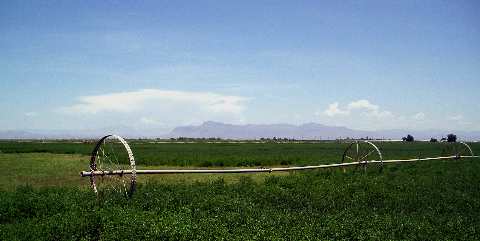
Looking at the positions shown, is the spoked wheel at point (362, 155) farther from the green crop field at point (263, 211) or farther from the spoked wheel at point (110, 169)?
the spoked wheel at point (110, 169)

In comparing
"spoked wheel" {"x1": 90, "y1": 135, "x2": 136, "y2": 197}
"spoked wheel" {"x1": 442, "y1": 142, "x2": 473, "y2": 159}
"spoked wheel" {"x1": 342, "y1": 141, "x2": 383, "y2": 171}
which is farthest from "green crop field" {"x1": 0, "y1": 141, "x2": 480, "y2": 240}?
"spoked wheel" {"x1": 442, "y1": 142, "x2": 473, "y2": 159}

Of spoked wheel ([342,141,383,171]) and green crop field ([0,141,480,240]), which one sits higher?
spoked wheel ([342,141,383,171])

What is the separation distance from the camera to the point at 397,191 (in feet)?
56.0

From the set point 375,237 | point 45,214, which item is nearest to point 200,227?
point 375,237

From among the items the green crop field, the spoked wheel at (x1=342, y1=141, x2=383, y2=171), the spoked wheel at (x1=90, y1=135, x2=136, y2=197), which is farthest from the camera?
the spoked wheel at (x1=342, y1=141, x2=383, y2=171)

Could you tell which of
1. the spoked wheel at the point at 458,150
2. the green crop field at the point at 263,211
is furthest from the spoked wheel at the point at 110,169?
the spoked wheel at the point at 458,150

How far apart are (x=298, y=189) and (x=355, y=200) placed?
2.26 m

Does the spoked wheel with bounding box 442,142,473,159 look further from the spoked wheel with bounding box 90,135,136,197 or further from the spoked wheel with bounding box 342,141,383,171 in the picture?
the spoked wheel with bounding box 90,135,136,197

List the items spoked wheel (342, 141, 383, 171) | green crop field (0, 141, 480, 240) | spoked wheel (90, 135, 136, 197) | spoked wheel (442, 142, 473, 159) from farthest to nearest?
1. spoked wheel (442, 142, 473, 159)
2. spoked wheel (342, 141, 383, 171)
3. spoked wheel (90, 135, 136, 197)
4. green crop field (0, 141, 480, 240)

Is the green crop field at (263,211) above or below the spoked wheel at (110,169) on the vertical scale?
below

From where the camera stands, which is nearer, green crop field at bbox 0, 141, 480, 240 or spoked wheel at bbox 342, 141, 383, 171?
green crop field at bbox 0, 141, 480, 240

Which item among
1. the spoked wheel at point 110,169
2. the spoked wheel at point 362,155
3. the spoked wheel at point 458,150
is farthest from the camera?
the spoked wheel at point 458,150

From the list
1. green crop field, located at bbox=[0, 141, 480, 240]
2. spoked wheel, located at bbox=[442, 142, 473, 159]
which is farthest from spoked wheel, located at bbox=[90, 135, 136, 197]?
spoked wheel, located at bbox=[442, 142, 473, 159]

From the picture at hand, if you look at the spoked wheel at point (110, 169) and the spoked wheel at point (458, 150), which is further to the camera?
the spoked wheel at point (458, 150)
